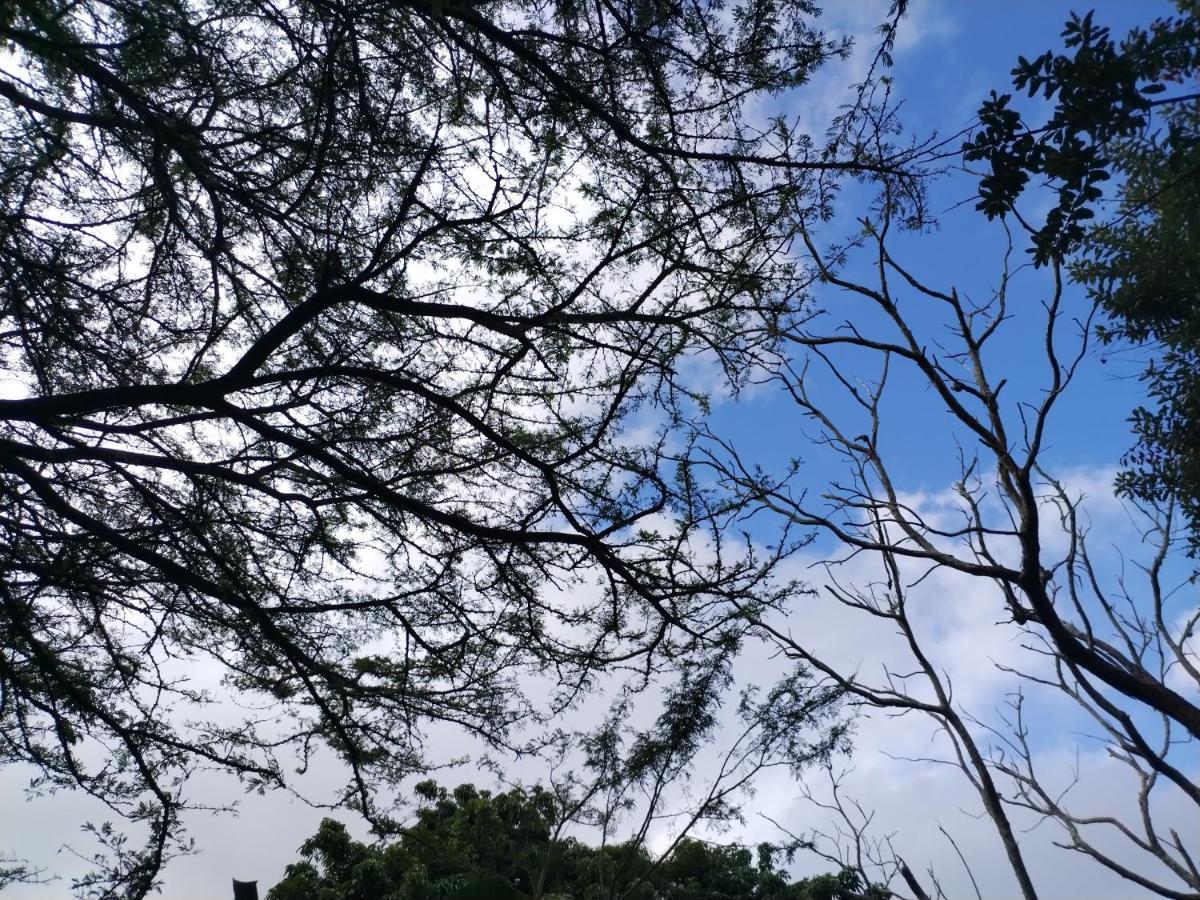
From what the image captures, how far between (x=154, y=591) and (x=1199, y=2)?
505 centimetres

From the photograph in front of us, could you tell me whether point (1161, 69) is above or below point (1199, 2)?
below

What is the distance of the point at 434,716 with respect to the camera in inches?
146

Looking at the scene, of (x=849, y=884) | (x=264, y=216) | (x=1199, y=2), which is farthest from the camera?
(x=849, y=884)

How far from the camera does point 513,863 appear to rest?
24.4 feet

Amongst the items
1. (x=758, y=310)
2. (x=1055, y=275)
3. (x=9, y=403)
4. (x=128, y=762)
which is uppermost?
(x=1055, y=275)

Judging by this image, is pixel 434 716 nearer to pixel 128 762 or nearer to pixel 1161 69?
pixel 128 762

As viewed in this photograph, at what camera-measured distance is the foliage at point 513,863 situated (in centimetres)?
727

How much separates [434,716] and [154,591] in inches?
59.8

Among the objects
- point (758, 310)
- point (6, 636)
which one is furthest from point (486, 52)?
point (6, 636)

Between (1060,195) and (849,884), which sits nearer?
(1060,195)

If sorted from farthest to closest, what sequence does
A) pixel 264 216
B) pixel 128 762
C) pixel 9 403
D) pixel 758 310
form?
pixel 128 762
pixel 264 216
pixel 758 310
pixel 9 403

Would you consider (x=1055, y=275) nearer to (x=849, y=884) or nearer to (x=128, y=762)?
(x=128, y=762)

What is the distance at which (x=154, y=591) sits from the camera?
4105mm

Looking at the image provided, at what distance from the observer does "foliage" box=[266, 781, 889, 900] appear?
7.27 m
